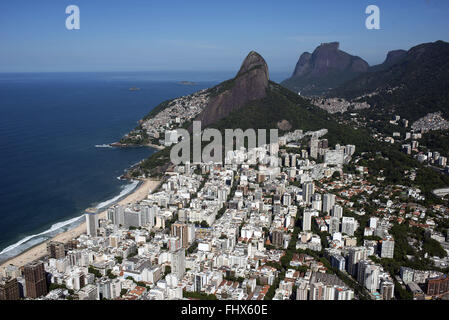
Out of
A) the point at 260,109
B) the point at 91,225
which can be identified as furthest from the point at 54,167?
the point at 260,109

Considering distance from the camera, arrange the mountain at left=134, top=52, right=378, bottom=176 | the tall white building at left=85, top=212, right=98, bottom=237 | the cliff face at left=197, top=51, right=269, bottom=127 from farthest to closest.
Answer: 1. the cliff face at left=197, top=51, right=269, bottom=127
2. the mountain at left=134, top=52, right=378, bottom=176
3. the tall white building at left=85, top=212, right=98, bottom=237

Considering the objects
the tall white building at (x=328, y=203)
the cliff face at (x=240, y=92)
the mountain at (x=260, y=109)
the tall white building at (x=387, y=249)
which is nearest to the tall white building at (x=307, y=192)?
the tall white building at (x=328, y=203)

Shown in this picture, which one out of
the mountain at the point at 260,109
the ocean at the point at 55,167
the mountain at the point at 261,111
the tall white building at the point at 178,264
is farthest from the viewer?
the mountain at the point at 260,109

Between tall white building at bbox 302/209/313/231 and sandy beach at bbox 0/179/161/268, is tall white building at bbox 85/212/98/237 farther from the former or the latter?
tall white building at bbox 302/209/313/231

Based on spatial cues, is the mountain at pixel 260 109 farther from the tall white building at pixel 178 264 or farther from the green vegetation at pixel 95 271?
the green vegetation at pixel 95 271

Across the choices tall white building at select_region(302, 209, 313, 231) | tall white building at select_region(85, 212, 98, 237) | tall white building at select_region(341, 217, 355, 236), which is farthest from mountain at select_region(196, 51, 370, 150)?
tall white building at select_region(85, 212, 98, 237)

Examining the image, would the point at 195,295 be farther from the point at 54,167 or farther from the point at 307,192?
the point at 54,167
